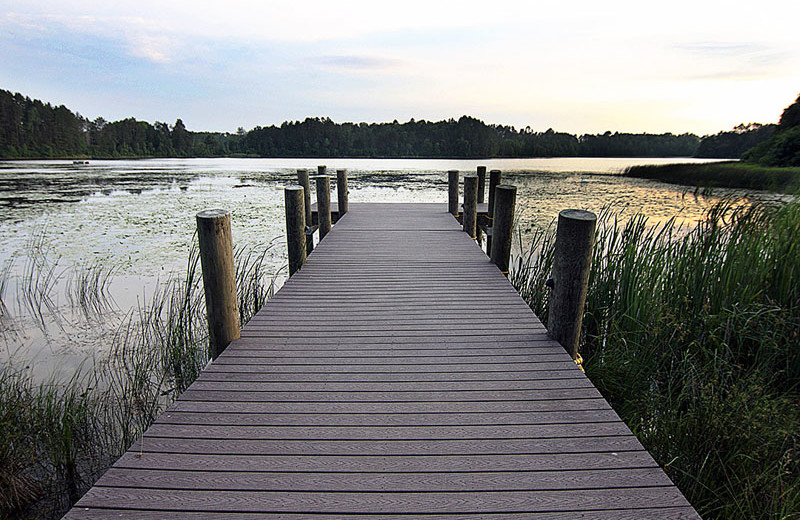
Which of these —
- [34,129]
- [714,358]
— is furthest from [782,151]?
[34,129]

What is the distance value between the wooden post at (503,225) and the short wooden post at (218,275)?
3.23m

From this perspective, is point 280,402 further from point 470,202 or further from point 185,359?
point 470,202

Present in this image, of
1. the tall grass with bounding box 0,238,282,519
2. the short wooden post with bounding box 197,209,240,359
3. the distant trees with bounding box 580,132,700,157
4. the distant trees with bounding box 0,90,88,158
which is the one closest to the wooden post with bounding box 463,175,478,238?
the tall grass with bounding box 0,238,282,519

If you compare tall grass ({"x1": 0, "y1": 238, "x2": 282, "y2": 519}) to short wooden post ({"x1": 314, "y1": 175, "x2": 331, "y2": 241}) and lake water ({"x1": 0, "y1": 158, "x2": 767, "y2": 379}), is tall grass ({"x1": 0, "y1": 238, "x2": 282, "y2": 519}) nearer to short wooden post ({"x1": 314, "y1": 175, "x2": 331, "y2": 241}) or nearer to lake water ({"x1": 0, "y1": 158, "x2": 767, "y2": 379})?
lake water ({"x1": 0, "y1": 158, "x2": 767, "y2": 379})

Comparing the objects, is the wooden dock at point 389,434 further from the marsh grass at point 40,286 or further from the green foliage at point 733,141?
the green foliage at point 733,141

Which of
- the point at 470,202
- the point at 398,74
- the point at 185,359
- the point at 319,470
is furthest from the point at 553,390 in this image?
the point at 398,74

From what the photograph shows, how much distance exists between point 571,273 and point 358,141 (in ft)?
263

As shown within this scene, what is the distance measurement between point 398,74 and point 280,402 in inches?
1361

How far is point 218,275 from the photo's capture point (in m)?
2.90

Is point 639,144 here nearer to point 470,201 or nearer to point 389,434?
point 470,201

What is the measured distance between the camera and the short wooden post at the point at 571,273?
2.81 m

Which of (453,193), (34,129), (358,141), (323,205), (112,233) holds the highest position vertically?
(34,129)

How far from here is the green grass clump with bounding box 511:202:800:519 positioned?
224cm

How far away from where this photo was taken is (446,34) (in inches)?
609
